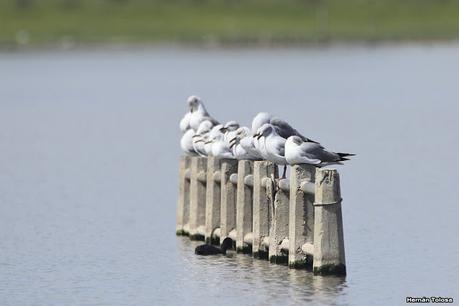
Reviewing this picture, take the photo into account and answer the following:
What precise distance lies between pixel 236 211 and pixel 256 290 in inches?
102

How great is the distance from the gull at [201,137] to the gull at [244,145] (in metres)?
1.35

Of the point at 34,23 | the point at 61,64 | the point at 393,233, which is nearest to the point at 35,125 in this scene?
the point at 393,233

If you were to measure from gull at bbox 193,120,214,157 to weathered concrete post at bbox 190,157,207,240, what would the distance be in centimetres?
17

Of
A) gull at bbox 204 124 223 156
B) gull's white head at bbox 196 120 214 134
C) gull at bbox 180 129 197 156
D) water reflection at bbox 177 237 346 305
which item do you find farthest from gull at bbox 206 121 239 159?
water reflection at bbox 177 237 346 305

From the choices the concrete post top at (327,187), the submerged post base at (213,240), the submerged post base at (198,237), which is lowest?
the submerged post base at (213,240)

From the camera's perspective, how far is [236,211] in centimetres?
2262

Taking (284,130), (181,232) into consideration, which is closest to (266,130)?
(284,130)

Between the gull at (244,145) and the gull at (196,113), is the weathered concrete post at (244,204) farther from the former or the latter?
the gull at (196,113)

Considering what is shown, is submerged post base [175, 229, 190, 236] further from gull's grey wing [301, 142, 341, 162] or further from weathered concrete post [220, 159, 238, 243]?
gull's grey wing [301, 142, 341, 162]

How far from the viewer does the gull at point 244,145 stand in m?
21.6

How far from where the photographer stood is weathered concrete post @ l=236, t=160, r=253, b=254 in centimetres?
2197

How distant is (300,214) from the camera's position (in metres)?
20.2

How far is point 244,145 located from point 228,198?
1.30 m

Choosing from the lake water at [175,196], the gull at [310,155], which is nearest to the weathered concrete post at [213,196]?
the lake water at [175,196]
